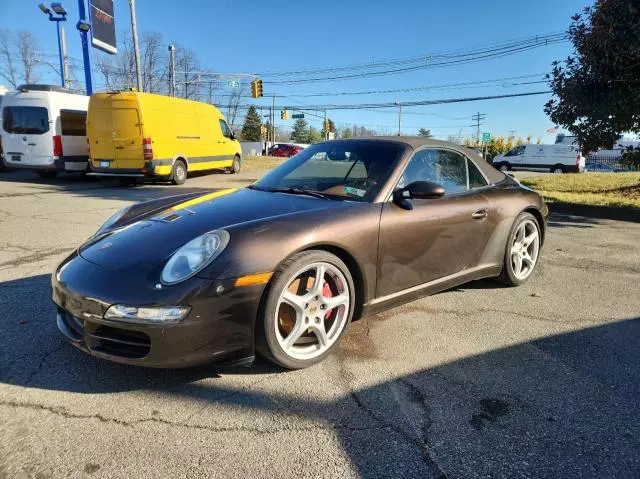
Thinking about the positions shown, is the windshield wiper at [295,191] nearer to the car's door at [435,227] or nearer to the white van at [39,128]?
the car's door at [435,227]

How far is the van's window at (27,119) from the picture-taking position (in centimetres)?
1251

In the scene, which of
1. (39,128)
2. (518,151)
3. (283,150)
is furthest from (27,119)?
(283,150)

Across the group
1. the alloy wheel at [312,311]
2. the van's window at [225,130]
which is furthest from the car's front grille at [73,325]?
the van's window at [225,130]

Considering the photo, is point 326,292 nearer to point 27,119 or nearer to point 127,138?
point 127,138

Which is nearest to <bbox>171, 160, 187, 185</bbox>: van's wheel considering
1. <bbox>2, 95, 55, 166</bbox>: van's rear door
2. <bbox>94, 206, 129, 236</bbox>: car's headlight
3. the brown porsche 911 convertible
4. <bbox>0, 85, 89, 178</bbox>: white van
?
<bbox>0, 85, 89, 178</bbox>: white van

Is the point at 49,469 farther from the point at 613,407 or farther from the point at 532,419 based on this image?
the point at 613,407

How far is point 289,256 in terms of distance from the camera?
8.41 ft

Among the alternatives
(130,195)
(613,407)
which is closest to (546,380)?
(613,407)

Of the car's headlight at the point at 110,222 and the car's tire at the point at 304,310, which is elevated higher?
the car's headlight at the point at 110,222

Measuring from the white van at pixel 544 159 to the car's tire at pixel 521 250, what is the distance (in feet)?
91.7

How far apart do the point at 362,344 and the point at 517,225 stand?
204 centimetres

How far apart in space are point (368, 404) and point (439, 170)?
6.73ft

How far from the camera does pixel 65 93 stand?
13.1m

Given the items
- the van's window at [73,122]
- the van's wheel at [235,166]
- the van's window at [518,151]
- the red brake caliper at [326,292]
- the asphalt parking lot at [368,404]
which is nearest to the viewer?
the asphalt parking lot at [368,404]
